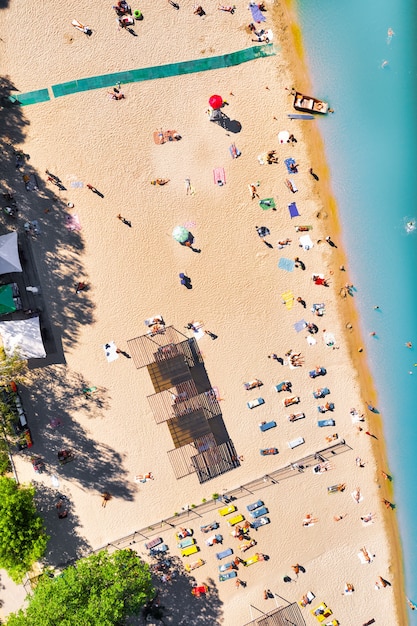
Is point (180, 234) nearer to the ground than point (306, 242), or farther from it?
farther from it

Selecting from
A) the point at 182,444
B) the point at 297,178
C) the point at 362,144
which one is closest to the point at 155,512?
the point at 182,444

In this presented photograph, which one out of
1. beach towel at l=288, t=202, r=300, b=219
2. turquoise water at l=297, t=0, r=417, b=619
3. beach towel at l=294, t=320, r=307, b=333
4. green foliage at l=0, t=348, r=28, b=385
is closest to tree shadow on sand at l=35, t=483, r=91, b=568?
green foliage at l=0, t=348, r=28, b=385

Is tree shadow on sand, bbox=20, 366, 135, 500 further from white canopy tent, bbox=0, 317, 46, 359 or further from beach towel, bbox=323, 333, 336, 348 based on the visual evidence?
beach towel, bbox=323, 333, 336, 348

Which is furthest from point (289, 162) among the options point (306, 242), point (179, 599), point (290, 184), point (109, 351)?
point (179, 599)

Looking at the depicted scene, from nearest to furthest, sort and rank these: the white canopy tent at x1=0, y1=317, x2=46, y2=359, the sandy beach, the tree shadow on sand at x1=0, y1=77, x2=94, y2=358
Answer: the white canopy tent at x1=0, y1=317, x2=46, y2=359 < the tree shadow on sand at x1=0, y1=77, x2=94, y2=358 < the sandy beach

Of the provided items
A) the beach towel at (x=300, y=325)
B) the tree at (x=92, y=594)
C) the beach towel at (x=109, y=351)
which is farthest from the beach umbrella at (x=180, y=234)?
the tree at (x=92, y=594)

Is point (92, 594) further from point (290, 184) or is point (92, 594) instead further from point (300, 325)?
point (290, 184)

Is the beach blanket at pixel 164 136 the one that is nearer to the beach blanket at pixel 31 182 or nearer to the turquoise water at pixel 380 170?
the beach blanket at pixel 31 182
